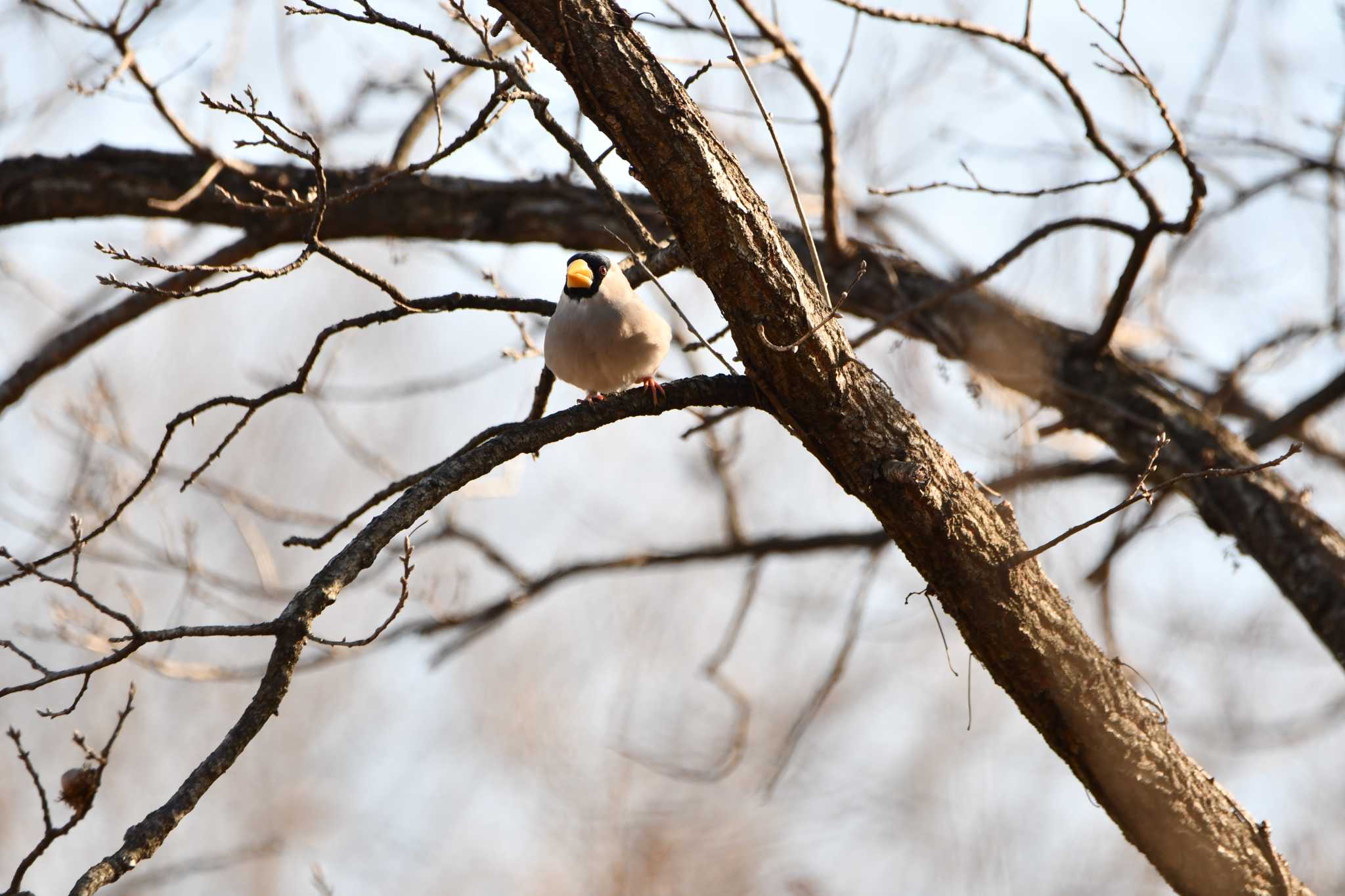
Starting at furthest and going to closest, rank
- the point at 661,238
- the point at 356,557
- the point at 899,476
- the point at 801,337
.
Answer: the point at 661,238
the point at 899,476
the point at 801,337
the point at 356,557

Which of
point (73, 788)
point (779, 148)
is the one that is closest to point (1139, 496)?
point (779, 148)

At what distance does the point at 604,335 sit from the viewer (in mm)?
3299

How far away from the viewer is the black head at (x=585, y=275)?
350 centimetres

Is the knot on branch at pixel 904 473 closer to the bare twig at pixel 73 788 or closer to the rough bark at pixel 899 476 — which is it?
the rough bark at pixel 899 476

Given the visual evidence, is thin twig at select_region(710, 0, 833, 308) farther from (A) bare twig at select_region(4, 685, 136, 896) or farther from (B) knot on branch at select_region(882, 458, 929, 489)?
(A) bare twig at select_region(4, 685, 136, 896)

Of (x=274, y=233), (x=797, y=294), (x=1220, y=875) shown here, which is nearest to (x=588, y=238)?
(x=274, y=233)

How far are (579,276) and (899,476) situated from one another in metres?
1.50

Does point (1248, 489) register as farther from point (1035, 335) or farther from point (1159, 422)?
point (1035, 335)

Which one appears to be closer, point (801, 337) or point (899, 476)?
point (801, 337)

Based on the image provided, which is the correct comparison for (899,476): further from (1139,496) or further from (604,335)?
(604,335)

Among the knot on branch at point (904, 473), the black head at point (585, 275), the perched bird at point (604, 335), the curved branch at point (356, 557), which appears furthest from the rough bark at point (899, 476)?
the black head at point (585, 275)

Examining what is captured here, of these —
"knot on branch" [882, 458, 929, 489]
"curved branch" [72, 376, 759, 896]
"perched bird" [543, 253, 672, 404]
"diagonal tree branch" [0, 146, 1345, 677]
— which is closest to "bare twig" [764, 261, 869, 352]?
"curved branch" [72, 376, 759, 896]

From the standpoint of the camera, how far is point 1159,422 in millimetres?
3871

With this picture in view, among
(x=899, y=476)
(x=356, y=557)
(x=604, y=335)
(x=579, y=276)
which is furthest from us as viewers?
(x=579, y=276)
